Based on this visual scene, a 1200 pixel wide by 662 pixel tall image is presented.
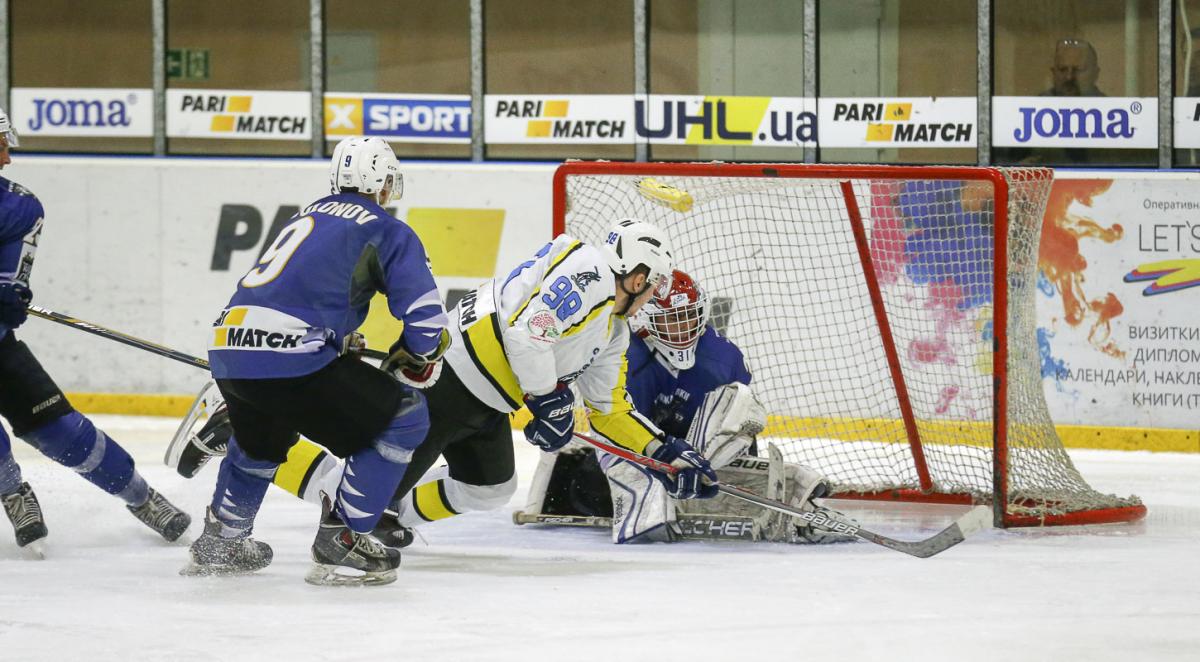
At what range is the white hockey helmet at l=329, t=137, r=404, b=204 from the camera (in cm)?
383

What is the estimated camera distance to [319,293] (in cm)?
370

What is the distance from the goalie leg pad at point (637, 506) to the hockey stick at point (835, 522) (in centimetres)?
11

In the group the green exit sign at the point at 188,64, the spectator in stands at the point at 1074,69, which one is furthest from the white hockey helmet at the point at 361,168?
the green exit sign at the point at 188,64

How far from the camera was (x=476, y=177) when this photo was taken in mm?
7023

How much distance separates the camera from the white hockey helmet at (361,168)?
12.6 feet

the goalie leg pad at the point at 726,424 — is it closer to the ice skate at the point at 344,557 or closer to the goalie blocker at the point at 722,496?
the goalie blocker at the point at 722,496

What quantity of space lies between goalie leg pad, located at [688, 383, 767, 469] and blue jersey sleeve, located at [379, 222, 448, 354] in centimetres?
118

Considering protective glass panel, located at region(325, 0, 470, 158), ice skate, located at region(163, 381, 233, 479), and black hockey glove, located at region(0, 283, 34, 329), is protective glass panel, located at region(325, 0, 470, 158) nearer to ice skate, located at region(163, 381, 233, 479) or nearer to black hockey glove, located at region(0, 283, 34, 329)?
ice skate, located at region(163, 381, 233, 479)

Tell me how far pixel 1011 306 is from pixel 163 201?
155 inches

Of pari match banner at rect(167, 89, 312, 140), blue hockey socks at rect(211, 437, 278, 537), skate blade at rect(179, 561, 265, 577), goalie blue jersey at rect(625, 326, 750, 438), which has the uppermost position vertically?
pari match banner at rect(167, 89, 312, 140)

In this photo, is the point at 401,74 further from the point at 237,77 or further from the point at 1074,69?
the point at 1074,69

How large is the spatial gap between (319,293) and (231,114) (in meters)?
4.31

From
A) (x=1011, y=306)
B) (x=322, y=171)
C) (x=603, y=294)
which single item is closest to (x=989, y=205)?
(x=1011, y=306)

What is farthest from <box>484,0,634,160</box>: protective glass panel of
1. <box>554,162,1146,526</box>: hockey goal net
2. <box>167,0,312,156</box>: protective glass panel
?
<box>554,162,1146,526</box>: hockey goal net
